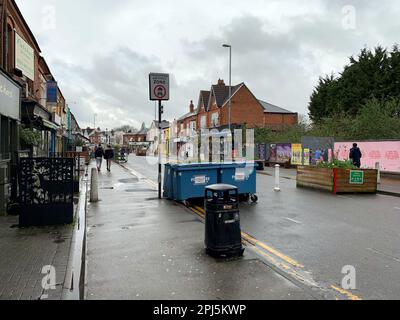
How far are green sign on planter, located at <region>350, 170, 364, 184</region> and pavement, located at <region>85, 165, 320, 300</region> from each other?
7.93 m

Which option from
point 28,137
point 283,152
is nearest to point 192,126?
point 283,152

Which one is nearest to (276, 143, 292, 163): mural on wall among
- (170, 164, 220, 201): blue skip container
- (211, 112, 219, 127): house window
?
(170, 164, 220, 201): blue skip container

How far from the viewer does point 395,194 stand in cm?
1425

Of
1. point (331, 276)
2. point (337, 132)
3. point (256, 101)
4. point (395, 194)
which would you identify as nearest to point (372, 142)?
point (337, 132)

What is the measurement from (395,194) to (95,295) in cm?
1282

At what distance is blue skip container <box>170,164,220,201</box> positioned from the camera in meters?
11.2

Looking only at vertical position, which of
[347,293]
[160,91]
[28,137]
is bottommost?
[347,293]

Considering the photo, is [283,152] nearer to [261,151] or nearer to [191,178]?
[261,151]

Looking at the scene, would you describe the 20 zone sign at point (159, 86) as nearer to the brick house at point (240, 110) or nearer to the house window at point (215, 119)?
the brick house at point (240, 110)

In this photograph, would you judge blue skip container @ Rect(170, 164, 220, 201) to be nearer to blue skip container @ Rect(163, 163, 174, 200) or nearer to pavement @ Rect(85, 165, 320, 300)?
blue skip container @ Rect(163, 163, 174, 200)

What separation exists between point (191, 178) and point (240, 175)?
1548 millimetres

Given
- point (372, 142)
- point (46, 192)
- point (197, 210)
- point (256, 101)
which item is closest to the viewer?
point (46, 192)

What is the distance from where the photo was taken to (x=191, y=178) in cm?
1135
